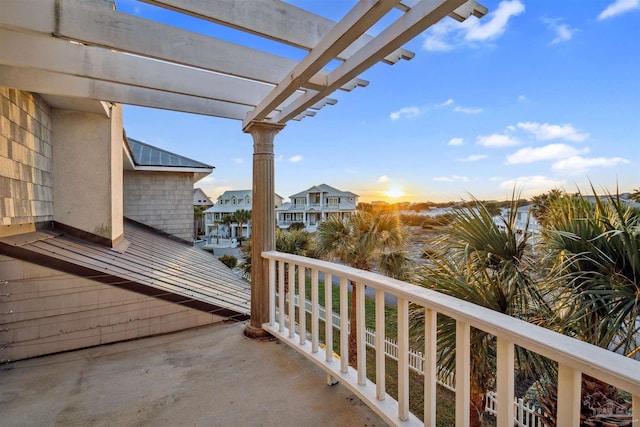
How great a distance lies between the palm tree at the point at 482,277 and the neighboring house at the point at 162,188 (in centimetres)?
748

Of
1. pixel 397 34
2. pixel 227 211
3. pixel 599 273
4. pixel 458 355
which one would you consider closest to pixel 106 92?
pixel 397 34

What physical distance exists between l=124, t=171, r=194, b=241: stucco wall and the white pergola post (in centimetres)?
628

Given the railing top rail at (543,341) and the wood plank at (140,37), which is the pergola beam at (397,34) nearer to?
the wood plank at (140,37)

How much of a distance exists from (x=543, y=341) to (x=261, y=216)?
271 centimetres

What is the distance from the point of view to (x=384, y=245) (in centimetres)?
863

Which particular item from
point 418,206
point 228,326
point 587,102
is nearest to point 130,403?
point 228,326

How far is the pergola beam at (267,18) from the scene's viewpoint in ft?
5.78

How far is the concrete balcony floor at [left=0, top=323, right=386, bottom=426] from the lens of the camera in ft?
6.69

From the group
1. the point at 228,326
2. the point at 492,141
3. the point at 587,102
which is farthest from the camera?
the point at 492,141

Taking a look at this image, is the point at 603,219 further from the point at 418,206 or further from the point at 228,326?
the point at 418,206

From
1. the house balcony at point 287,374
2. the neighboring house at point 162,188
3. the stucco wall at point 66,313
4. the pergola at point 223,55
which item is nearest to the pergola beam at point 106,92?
the pergola at point 223,55

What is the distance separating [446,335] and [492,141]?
44.1ft

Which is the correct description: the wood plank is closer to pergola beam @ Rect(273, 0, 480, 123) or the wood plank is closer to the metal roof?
pergola beam @ Rect(273, 0, 480, 123)

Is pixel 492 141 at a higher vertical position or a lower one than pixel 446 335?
higher
